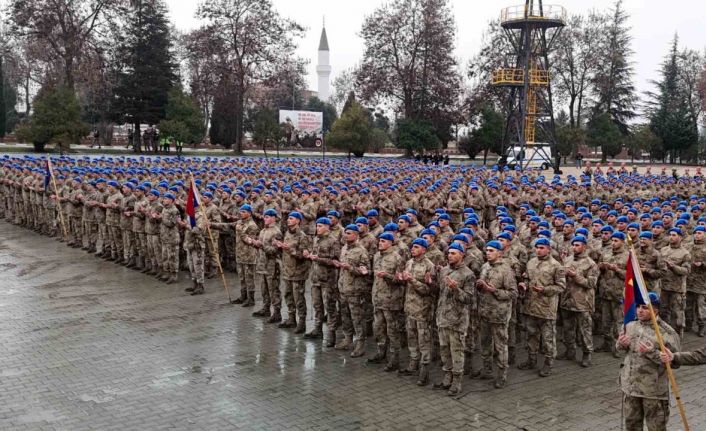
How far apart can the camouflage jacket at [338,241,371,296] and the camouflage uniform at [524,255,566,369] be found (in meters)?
2.30

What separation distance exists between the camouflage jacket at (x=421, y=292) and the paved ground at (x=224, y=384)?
3.08ft

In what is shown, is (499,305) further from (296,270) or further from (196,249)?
(196,249)

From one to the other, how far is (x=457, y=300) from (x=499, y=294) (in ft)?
2.08

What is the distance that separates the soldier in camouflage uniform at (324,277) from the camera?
10.5 m

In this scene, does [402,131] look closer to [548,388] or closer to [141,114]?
[141,114]

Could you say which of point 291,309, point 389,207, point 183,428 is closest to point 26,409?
point 183,428

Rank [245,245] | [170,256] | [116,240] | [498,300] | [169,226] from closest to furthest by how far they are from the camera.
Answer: [498,300]
[245,245]
[169,226]
[170,256]
[116,240]

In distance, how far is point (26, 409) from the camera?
25.5ft

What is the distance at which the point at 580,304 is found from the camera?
9.76 metres

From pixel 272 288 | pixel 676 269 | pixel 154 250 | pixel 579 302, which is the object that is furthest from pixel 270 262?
pixel 676 269

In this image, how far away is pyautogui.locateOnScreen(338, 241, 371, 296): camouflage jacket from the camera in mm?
9852

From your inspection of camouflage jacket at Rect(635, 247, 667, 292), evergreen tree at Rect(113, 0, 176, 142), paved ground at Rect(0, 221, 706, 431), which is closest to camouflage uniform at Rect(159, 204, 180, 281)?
paved ground at Rect(0, 221, 706, 431)

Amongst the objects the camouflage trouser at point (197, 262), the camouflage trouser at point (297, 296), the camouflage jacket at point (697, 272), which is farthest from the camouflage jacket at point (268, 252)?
the camouflage jacket at point (697, 272)

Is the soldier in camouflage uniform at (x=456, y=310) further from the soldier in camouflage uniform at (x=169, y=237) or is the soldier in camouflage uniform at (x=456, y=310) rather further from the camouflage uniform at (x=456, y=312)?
the soldier in camouflage uniform at (x=169, y=237)
